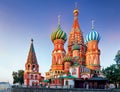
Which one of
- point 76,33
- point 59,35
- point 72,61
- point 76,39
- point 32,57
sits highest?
point 76,33

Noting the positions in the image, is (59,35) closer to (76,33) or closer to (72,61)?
(76,33)

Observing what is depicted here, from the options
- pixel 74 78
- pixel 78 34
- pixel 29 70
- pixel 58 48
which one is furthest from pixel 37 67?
pixel 78 34

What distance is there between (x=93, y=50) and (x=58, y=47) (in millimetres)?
11576

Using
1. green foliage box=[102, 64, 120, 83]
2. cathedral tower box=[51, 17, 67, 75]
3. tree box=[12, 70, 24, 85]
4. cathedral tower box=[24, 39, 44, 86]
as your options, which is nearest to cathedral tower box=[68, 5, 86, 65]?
cathedral tower box=[51, 17, 67, 75]

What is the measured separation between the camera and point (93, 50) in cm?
7000

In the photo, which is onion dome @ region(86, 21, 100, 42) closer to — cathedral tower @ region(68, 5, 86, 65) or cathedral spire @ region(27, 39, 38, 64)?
cathedral tower @ region(68, 5, 86, 65)

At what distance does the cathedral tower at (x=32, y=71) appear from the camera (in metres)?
61.7

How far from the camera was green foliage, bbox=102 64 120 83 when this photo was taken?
161ft

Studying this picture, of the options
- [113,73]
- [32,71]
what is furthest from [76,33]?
[113,73]

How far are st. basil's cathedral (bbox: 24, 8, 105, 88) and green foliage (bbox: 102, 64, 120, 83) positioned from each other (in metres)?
4.18

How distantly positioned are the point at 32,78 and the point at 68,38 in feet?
71.1

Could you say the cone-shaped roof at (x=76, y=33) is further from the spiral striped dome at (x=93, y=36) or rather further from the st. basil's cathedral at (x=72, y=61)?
the spiral striped dome at (x=93, y=36)

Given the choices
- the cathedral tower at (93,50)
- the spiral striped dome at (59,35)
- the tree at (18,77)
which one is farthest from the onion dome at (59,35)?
the tree at (18,77)

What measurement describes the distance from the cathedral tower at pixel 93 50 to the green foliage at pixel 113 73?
16.0 m
